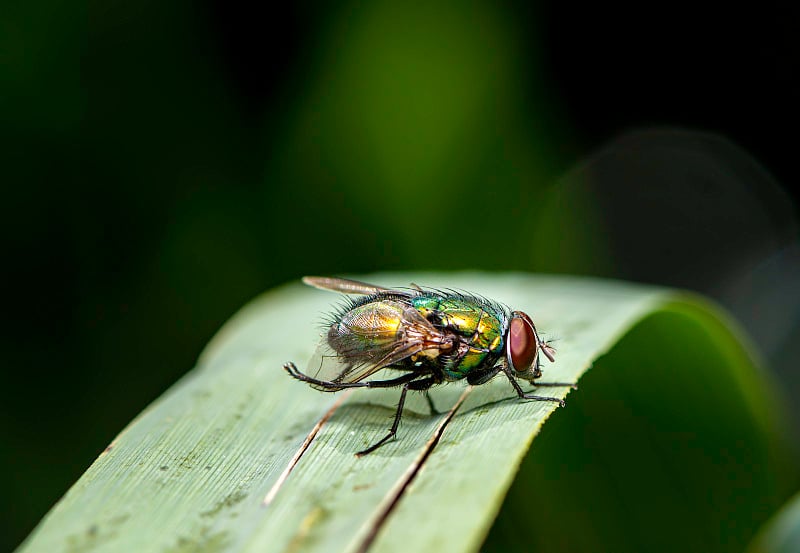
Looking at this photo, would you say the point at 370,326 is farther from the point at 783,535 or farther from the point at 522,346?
the point at 783,535

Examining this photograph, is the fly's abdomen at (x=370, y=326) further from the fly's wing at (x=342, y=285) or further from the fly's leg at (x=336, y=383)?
the fly's wing at (x=342, y=285)

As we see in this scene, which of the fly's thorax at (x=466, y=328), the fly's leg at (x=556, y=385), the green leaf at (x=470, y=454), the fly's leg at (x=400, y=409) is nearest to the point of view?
the green leaf at (x=470, y=454)

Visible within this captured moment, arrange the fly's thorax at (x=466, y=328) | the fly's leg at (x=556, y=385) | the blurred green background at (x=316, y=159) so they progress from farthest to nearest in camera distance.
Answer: the blurred green background at (x=316, y=159), the fly's thorax at (x=466, y=328), the fly's leg at (x=556, y=385)

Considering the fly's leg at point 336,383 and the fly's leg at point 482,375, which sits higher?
the fly's leg at point 336,383

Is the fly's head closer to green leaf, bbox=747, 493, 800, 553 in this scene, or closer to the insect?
the insect

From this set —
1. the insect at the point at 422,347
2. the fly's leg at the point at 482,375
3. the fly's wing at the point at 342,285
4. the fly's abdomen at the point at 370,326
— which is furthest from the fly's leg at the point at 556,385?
the fly's wing at the point at 342,285

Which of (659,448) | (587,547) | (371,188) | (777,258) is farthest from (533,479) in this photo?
(777,258)

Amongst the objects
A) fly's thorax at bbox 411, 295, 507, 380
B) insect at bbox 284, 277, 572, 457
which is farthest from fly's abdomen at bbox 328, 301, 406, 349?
fly's thorax at bbox 411, 295, 507, 380

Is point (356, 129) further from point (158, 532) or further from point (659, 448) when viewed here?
point (158, 532)
